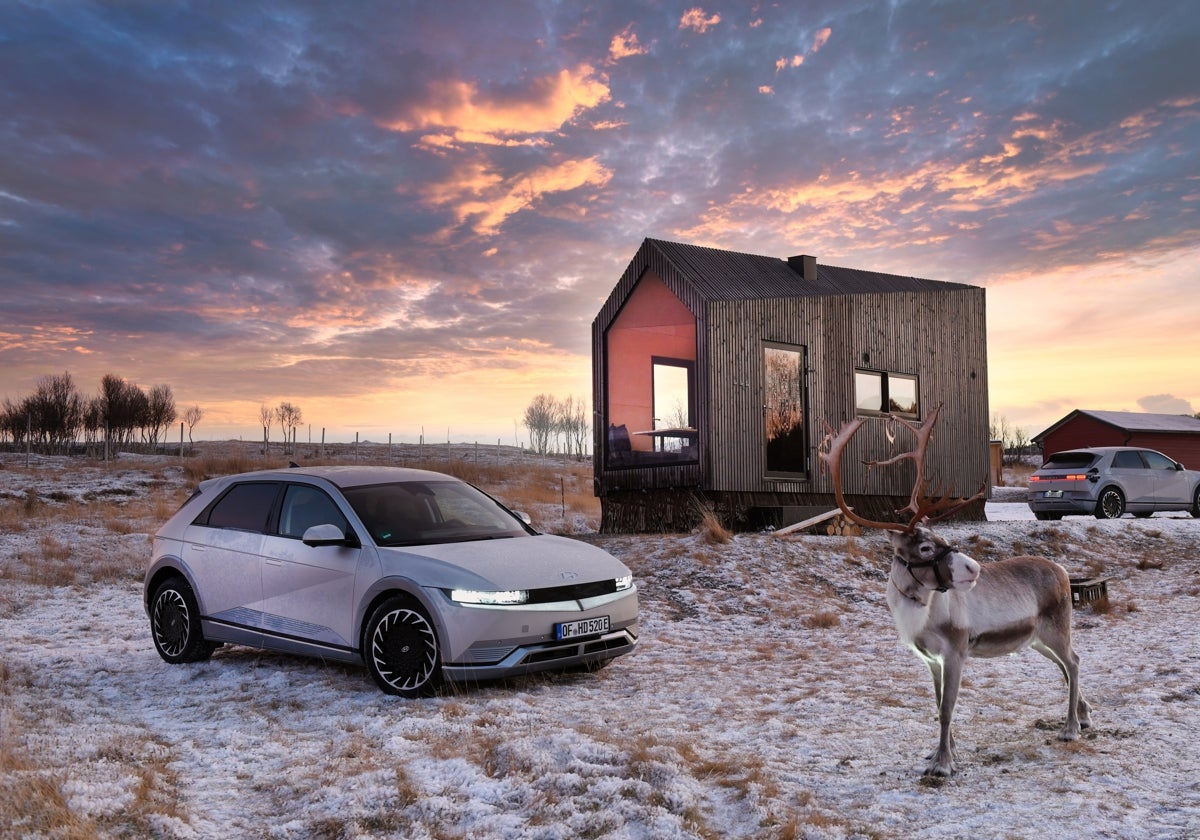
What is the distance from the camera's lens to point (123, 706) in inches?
274

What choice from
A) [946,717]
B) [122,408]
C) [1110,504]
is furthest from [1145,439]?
[122,408]

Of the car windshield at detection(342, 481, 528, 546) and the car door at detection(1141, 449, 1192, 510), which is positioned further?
the car door at detection(1141, 449, 1192, 510)

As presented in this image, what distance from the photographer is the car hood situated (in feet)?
22.1

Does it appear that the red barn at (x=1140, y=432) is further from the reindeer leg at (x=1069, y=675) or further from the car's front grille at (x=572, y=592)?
the car's front grille at (x=572, y=592)

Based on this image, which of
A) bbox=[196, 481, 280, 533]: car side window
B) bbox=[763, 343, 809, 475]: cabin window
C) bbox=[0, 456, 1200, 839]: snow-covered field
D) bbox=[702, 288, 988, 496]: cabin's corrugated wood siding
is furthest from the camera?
bbox=[763, 343, 809, 475]: cabin window

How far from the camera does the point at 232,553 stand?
8047 mm

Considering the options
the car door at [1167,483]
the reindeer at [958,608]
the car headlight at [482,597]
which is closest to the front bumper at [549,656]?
the car headlight at [482,597]

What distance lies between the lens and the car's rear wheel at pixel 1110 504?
2033cm

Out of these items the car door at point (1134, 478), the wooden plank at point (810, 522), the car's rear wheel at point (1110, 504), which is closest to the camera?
the wooden plank at point (810, 522)

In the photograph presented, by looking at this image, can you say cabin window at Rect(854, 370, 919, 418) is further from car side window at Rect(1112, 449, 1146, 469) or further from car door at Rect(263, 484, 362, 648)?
car door at Rect(263, 484, 362, 648)

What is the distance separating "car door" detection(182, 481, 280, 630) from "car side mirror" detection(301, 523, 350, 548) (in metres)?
0.93

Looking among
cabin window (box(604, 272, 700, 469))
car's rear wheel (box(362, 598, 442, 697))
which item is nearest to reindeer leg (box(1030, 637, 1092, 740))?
car's rear wheel (box(362, 598, 442, 697))

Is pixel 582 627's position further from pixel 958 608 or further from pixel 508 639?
pixel 958 608

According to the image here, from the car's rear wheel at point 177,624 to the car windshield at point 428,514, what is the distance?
1889 mm
